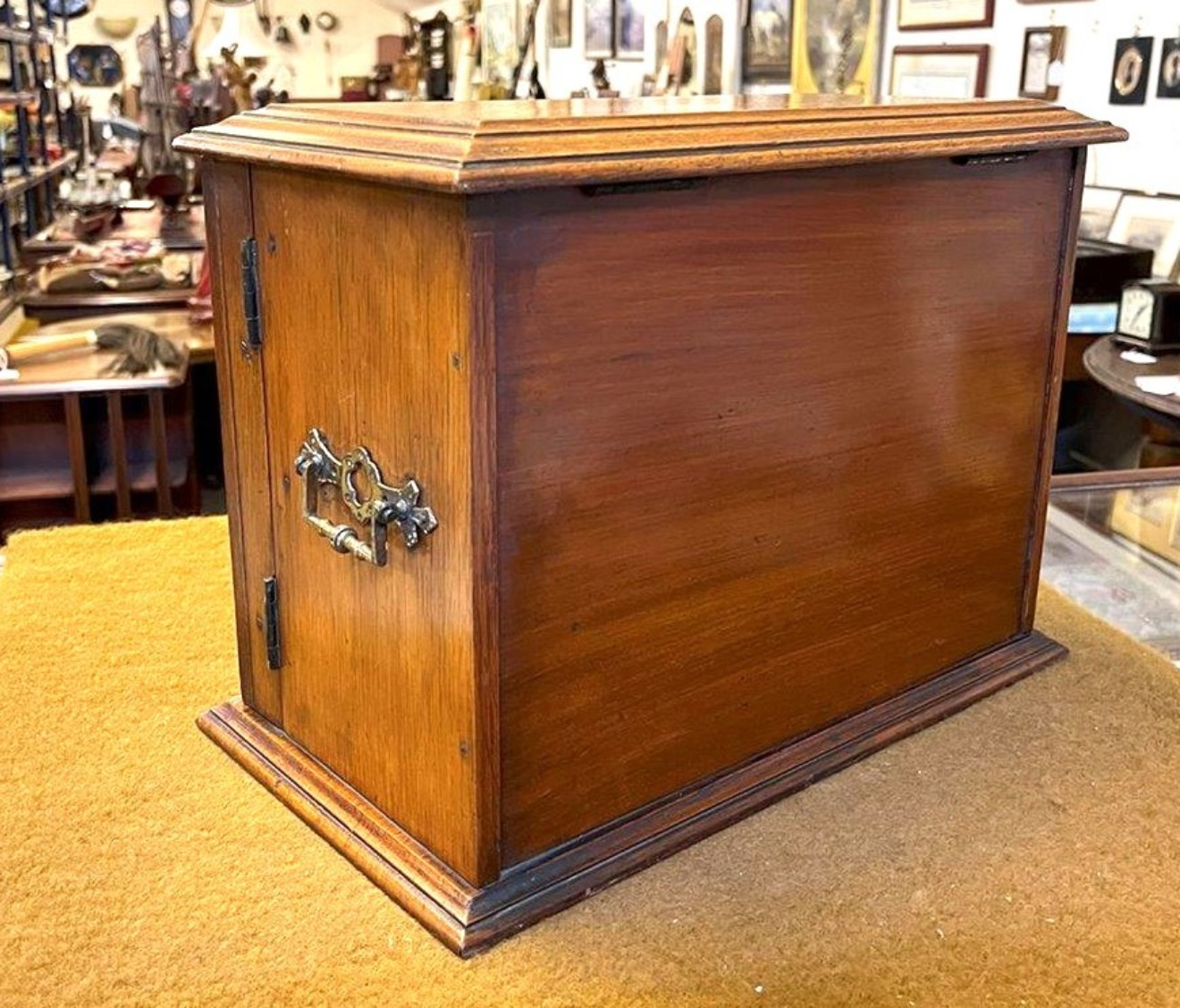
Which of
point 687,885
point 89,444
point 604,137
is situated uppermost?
point 604,137

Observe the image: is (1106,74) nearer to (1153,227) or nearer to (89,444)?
(1153,227)

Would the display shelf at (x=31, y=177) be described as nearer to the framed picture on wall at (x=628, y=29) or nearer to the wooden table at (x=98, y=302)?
the wooden table at (x=98, y=302)

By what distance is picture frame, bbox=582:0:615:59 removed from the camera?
18.9ft

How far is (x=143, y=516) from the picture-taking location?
9.68 feet

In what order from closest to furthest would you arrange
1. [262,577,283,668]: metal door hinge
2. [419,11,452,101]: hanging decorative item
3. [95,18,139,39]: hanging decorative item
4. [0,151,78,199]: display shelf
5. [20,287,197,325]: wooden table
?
1. [262,577,283,668]: metal door hinge
2. [20,287,197,325]: wooden table
3. [0,151,78,199]: display shelf
4. [419,11,452,101]: hanging decorative item
5. [95,18,139,39]: hanging decorative item

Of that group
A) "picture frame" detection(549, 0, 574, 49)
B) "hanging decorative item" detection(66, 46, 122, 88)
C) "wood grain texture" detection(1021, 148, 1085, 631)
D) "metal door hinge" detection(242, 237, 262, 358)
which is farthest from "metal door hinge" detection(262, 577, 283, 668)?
"hanging decorative item" detection(66, 46, 122, 88)

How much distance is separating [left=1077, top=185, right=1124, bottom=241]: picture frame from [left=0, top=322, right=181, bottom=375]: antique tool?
205 cm

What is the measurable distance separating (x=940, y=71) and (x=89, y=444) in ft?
7.61

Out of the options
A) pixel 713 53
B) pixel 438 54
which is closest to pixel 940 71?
pixel 713 53

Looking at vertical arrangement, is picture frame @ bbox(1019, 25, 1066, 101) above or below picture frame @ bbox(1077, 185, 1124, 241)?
above

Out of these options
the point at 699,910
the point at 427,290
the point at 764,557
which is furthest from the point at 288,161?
the point at 699,910

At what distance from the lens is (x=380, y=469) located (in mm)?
769

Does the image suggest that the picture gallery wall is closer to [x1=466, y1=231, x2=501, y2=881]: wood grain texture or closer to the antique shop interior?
the antique shop interior

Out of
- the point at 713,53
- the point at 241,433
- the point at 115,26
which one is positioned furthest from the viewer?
the point at 115,26
